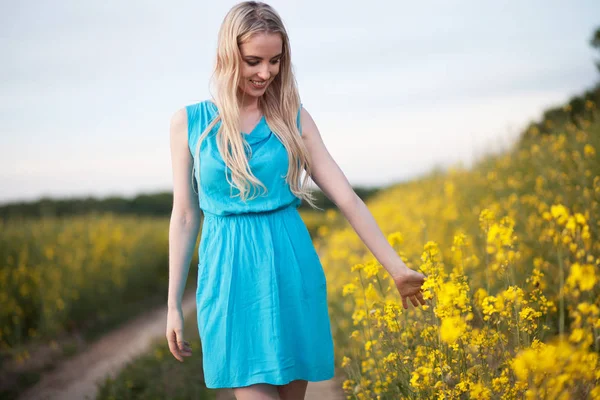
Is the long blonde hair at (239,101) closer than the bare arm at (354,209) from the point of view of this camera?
Yes

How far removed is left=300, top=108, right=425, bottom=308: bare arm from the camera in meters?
2.24

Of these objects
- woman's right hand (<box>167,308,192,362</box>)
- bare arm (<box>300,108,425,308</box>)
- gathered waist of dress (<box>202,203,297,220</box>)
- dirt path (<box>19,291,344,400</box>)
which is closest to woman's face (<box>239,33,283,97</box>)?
bare arm (<box>300,108,425,308</box>)

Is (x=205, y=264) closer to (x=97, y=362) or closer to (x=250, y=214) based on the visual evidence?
(x=250, y=214)

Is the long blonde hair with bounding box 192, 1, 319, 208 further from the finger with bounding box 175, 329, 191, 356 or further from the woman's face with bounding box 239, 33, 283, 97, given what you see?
the finger with bounding box 175, 329, 191, 356

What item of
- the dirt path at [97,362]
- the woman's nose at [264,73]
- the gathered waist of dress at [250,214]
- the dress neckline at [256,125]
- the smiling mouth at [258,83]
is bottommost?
the dirt path at [97,362]

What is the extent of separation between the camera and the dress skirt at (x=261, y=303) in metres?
2.06

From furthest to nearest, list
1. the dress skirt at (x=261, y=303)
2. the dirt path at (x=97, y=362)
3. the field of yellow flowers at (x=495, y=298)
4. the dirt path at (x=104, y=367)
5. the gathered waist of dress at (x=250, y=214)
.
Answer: the dirt path at (x=97, y=362)
the dirt path at (x=104, y=367)
the gathered waist of dress at (x=250, y=214)
the dress skirt at (x=261, y=303)
the field of yellow flowers at (x=495, y=298)

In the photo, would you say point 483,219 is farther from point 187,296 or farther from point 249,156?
point 187,296

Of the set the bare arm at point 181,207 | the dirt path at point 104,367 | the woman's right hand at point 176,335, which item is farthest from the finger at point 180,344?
the dirt path at point 104,367

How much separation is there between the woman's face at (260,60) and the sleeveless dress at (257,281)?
0.52 ft

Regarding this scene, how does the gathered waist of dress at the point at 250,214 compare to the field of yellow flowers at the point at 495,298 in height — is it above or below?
above

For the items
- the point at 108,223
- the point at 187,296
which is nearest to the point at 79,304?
the point at 187,296

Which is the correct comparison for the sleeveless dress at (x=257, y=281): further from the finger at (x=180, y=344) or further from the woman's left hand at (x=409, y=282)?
the woman's left hand at (x=409, y=282)

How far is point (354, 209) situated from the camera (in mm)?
2264
